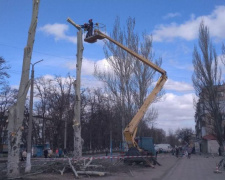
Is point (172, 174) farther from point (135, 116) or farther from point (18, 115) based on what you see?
point (18, 115)

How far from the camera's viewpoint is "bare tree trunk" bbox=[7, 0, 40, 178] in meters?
13.3

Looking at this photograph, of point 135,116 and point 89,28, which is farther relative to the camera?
point 135,116

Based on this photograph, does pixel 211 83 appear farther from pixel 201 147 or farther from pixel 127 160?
pixel 201 147

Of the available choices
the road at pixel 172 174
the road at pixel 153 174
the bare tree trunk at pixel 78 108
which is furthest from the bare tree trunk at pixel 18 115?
the road at pixel 172 174

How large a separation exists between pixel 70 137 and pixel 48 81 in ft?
40.6

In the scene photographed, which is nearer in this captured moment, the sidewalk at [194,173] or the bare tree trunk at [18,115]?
the bare tree trunk at [18,115]

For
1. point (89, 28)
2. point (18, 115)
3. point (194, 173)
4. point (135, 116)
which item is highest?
point (89, 28)

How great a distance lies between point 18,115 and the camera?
13758mm

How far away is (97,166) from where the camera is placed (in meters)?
17.0

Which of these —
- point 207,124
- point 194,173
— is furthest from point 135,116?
point 207,124

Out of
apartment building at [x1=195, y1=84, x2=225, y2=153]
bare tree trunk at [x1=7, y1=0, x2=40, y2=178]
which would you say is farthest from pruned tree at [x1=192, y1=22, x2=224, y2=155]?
Result: bare tree trunk at [x1=7, y1=0, x2=40, y2=178]

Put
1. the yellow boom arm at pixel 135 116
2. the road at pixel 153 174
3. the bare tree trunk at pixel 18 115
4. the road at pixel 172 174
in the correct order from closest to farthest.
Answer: the bare tree trunk at pixel 18 115, the road at pixel 153 174, the road at pixel 172 174, the yellow boom arm at pixel 135 116

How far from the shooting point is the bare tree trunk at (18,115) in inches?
524

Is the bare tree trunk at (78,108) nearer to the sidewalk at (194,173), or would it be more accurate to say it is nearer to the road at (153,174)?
the road at (153,174)
